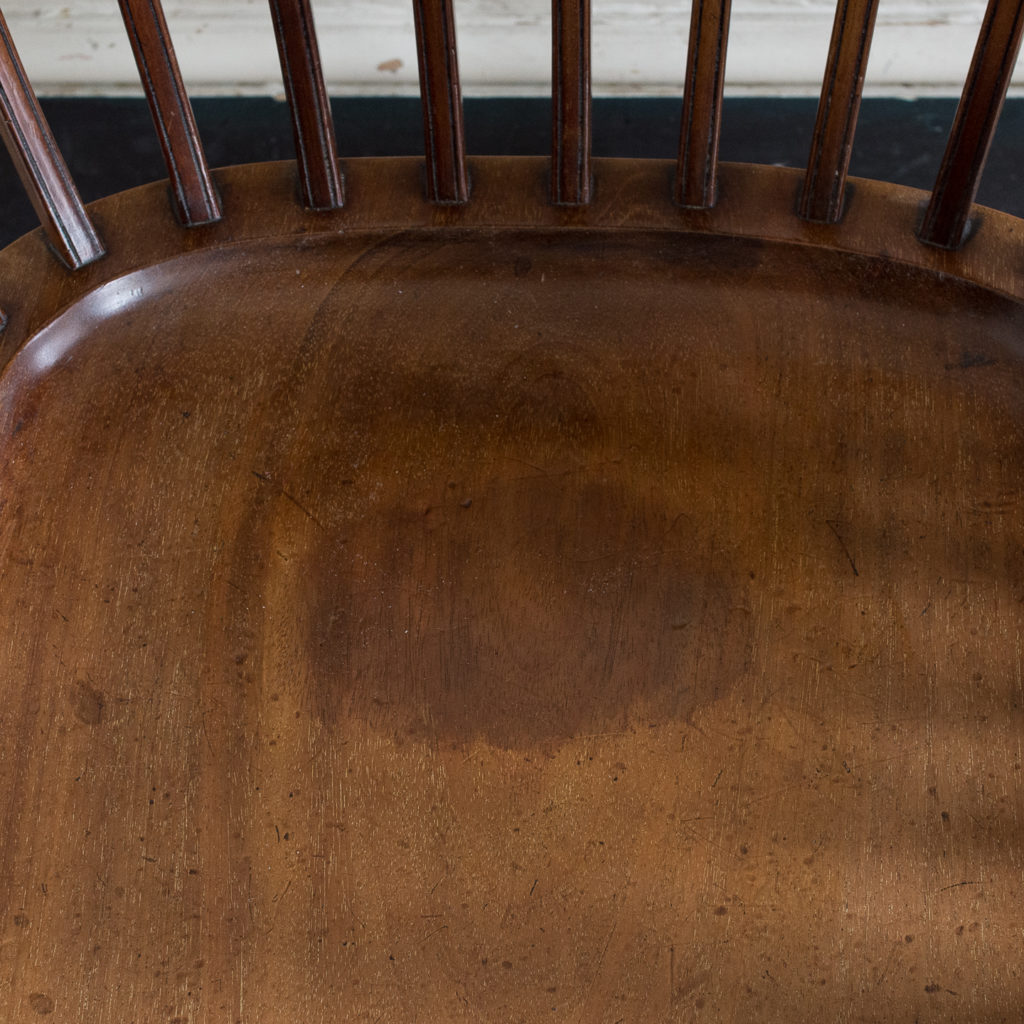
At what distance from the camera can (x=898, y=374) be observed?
535mm

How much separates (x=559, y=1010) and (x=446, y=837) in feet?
0.29

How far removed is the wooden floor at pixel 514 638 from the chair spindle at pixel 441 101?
0.03 metres

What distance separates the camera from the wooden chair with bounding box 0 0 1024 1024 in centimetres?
49

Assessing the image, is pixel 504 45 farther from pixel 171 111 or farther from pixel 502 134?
pixel 171 111

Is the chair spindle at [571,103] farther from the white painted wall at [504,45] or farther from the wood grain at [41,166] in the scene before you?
the white painted wall at [504,45]

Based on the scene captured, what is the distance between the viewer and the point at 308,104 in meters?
0.50

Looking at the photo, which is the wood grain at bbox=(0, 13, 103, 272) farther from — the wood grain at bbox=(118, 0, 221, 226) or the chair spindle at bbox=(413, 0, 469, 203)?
the chair spindle at bbox=(413, 0, 469, 203)

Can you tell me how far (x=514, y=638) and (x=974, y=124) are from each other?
31cm

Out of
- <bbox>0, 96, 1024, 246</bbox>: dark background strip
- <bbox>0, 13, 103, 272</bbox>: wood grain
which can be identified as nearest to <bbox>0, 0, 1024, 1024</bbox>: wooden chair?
<bbox>0, 13, 103, 272</bbox>: wood grain

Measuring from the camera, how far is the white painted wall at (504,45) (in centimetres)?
82

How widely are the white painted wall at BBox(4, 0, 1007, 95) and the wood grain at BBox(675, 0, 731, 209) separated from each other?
36 cm

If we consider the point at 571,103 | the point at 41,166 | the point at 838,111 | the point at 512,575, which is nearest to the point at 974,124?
the point at 838,111

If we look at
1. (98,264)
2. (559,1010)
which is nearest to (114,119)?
(98,264)

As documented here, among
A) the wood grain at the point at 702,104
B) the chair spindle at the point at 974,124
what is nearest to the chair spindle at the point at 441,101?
the wood grain at the point at 702,104
